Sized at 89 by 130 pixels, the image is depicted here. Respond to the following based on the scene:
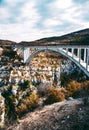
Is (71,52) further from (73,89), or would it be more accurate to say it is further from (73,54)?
(73,54)

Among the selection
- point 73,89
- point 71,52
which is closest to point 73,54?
point 71,52

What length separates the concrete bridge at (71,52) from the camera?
77.1m

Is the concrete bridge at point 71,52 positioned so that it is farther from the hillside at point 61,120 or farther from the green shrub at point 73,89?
the hillside at point 61,120

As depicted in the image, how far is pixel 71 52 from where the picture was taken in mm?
95562

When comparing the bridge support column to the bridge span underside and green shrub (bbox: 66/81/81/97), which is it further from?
green shrub (bbox: 66/81/81/97)

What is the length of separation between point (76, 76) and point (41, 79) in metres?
17.3

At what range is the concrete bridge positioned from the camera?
253 ft

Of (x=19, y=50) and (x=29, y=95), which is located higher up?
(x=19, y=50)

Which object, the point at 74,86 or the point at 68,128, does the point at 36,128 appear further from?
the point at 74,86

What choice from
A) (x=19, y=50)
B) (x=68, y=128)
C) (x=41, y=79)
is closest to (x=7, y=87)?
(x=41, y=79)

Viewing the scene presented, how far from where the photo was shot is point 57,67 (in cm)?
12369

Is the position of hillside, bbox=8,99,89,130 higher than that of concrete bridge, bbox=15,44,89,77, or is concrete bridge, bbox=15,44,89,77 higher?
concrete bridge, bbox=15,44,89,77

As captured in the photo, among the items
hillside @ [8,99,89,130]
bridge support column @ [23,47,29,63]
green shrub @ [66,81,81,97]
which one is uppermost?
bridge support column @ [23,47,29,63]


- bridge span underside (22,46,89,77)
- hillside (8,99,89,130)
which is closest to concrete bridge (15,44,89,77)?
bridge span underside (22,46,89,77)
